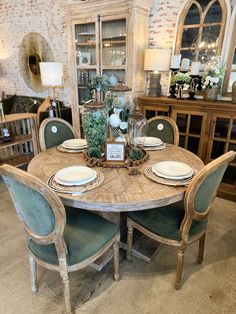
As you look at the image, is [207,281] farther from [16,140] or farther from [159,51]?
[16,140]

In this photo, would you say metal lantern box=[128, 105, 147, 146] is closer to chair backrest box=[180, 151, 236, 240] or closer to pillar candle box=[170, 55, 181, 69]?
chair backrest box=[180, 151, 236, 240]

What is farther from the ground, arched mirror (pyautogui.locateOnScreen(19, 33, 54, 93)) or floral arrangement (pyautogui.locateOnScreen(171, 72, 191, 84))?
arched mirror (pyautogui.locateOnScreen(19, 33, 54, 93))

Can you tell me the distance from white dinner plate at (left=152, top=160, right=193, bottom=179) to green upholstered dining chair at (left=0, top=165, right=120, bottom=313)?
46 centimetres

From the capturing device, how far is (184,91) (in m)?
2.98

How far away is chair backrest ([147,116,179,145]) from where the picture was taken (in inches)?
86.9

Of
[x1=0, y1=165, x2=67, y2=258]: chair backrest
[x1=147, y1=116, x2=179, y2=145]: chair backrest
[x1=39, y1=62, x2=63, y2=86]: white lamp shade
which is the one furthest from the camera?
[x1=39, y1=62, x2=63, y2=86]: white lamp shade

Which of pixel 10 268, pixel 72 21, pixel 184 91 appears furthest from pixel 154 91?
pixel 10 268

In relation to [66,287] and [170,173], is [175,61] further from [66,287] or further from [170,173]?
[66,287]

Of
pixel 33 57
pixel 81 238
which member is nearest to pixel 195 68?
pixel 81 238

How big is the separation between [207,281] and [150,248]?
46 centimetres

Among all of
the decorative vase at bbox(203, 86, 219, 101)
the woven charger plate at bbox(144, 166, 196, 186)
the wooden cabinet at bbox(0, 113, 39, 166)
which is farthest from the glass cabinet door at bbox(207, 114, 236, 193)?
the wooden cabinet at bbox(0, 113, 39, 166)

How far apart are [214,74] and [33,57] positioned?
378cm

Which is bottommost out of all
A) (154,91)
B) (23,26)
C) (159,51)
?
(154,91)

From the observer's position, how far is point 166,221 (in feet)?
4.89
